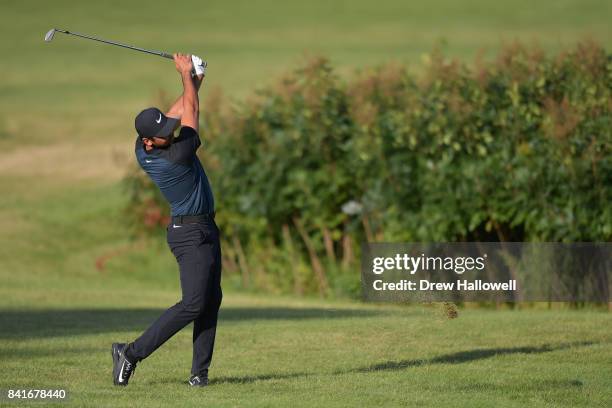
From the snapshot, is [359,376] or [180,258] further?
[359,376]

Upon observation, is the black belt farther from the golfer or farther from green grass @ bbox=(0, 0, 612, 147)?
green grass @ bbox=(0, 0, 612, 147)

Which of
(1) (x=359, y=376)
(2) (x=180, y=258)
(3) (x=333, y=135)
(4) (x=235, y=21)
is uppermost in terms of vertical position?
(4) (x=235, y=21)

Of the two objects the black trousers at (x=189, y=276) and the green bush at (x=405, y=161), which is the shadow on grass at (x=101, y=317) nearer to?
the green bush at (x=405, y=161)

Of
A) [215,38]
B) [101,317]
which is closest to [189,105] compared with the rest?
[101,317]

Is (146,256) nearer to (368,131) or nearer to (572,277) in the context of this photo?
(368,131)

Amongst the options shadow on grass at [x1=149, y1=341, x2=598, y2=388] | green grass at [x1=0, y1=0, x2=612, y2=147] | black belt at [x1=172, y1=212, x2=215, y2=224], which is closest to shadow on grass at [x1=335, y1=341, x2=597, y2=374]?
shadow on grass at [x1=149, y1=341, x2=598, y2=388]

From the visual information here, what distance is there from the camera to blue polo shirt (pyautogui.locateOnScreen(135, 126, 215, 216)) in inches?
353

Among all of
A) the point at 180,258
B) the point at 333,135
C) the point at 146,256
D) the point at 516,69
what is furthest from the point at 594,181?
the point at 146,256

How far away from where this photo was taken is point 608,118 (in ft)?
50.9

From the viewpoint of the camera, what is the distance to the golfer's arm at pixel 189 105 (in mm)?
9055

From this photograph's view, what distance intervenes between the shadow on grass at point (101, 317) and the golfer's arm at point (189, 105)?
156 inches

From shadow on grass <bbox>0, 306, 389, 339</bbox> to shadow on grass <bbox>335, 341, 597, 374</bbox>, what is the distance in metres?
2.73

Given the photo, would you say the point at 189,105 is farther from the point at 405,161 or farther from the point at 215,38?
the point at 215,38

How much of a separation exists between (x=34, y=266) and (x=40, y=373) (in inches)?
458
